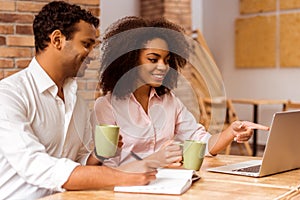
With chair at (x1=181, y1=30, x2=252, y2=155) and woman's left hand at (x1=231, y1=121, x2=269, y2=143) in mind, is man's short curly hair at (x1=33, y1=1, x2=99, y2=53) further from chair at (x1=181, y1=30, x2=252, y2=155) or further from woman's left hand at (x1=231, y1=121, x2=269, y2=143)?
woman's left hand at (x1=231, y1=121, x2=269, y2=143)

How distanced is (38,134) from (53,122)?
2.7 inches

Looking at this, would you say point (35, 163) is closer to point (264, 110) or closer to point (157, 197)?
point (157, 197)

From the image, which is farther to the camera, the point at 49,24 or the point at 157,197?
the point at 49,24

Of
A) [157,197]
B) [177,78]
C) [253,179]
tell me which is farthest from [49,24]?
[253,179]

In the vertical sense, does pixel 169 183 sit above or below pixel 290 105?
above

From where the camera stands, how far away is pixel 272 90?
615cm

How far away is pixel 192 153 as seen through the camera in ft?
5.24

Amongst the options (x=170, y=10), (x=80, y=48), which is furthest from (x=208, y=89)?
(x=170, y=10)

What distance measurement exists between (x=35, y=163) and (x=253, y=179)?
68cm

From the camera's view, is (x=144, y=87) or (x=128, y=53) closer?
(x=128, y=53)

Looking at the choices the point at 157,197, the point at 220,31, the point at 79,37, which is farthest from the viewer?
the point at 220,31

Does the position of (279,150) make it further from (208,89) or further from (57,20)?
(57,20)

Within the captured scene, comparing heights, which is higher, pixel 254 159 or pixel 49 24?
pixel 49 24

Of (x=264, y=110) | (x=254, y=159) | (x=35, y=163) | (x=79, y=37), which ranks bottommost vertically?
(x=264, y=110)
